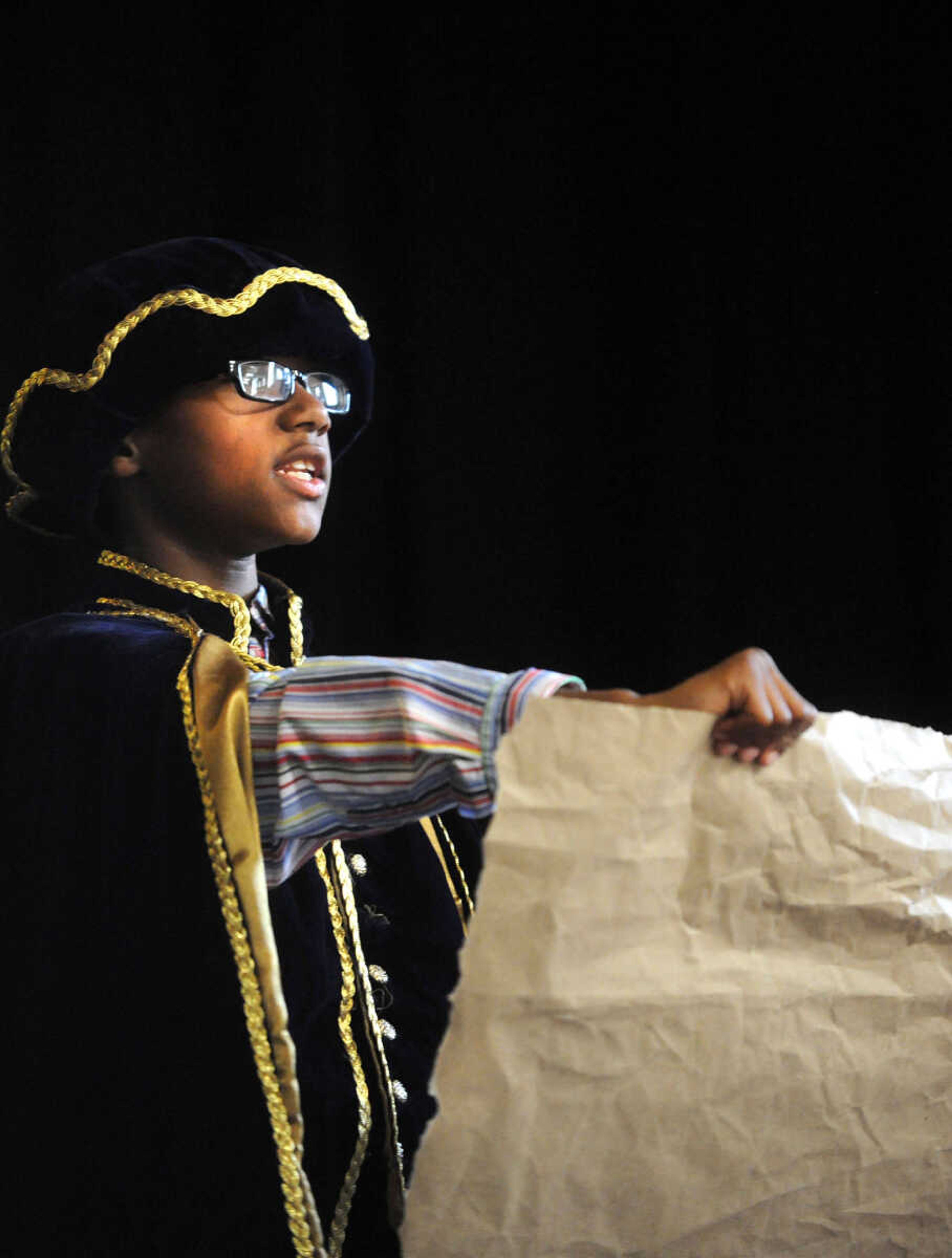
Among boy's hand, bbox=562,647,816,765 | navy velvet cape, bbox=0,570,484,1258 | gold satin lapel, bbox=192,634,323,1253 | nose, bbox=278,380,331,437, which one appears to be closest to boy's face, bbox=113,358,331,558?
nose, bbox=278,380,331,437

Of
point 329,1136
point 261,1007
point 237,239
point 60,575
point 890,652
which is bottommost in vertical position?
point 329,1136

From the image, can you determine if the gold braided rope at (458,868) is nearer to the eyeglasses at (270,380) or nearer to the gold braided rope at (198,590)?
the gold braided rope at (198,590)

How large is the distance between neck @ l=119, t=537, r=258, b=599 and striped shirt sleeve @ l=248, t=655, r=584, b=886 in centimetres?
36

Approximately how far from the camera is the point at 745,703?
2.32 feet

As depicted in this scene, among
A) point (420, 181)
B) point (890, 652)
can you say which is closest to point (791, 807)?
point (890, 652)

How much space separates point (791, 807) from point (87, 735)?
17.8 inches

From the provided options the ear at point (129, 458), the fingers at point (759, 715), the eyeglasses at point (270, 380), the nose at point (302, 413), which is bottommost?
the fingers at point (759, 715)

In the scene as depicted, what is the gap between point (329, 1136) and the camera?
96cm

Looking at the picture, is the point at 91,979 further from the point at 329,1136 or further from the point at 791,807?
the point at 791,807

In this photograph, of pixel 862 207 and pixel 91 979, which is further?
pixel 862 207

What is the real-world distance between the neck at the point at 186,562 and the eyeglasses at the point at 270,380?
5.7 inches

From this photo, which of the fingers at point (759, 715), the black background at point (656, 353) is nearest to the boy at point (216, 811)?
the fingers at point (759, 715)

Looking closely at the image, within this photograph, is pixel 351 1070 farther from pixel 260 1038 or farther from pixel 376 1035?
pixel 260 1038

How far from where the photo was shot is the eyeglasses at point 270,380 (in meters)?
1.11
